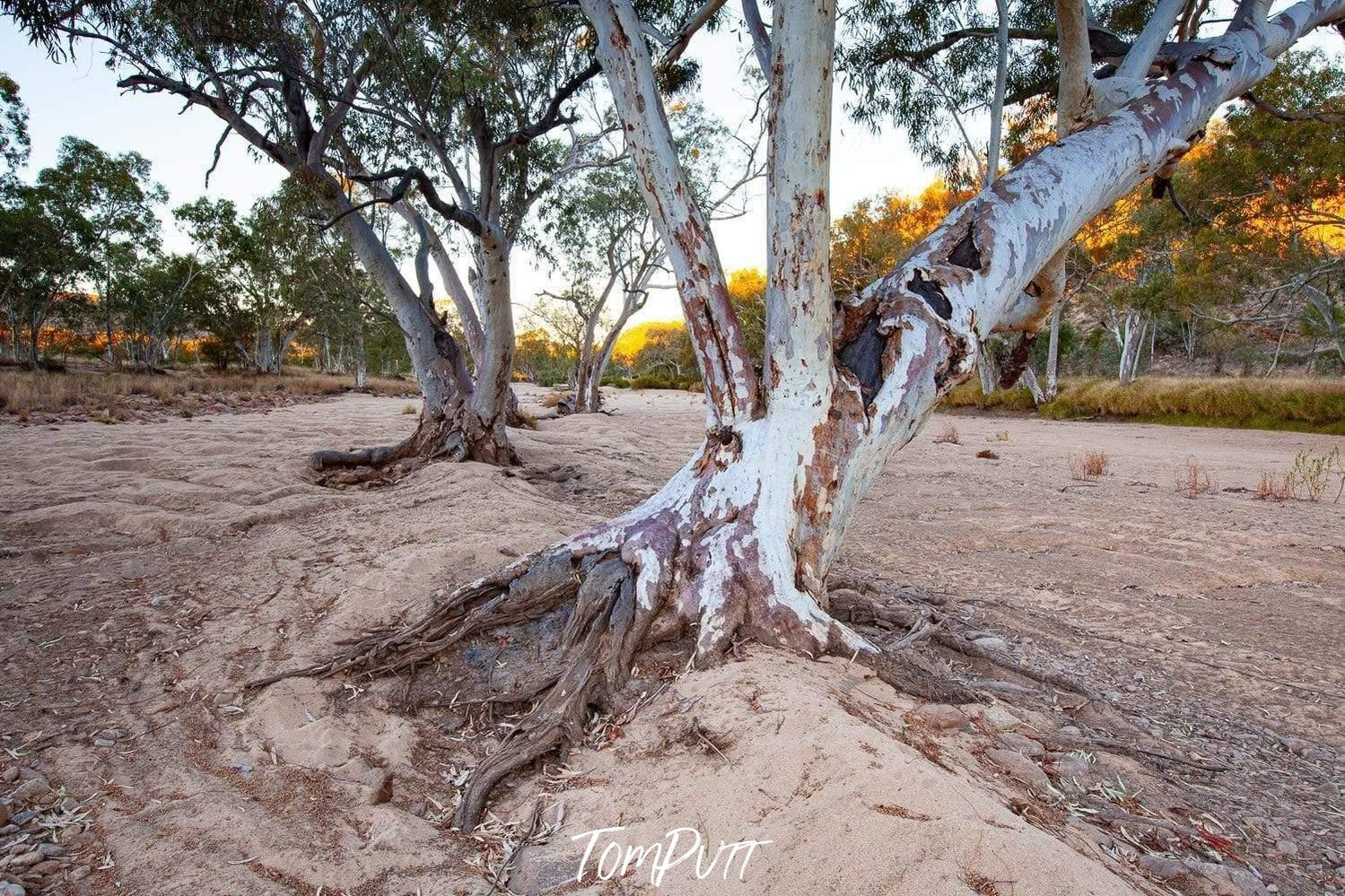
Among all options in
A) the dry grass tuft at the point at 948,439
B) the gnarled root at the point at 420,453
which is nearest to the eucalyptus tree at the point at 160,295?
the gnarled root at the point at 420,453

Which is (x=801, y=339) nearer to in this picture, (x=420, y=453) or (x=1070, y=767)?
(x=1070, y=767)

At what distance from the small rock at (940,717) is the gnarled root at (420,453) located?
496 centimetres

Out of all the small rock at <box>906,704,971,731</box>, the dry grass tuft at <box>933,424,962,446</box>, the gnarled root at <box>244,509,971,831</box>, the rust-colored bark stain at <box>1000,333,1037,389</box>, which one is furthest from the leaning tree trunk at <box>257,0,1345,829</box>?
the dry grass tuft at <box>933,424,962,446</box>

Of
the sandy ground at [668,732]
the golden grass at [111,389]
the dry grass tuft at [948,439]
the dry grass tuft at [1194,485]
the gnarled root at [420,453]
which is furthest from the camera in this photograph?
the golden grass at [111,389]

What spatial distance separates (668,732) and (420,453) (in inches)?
200

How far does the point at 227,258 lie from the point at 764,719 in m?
29.8

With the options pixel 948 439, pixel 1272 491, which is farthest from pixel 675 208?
pixel 948 439

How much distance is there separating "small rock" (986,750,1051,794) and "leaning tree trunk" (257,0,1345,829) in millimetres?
293

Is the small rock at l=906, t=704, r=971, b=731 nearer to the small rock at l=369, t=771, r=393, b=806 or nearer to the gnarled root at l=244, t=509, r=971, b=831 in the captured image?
the gnarled root at l=244, t=509, r=971, b=831

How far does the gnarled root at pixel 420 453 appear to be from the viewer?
589 cm

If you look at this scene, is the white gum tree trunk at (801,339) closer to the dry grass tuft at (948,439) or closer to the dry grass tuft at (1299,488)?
the dry grass tuft at (1299,488)

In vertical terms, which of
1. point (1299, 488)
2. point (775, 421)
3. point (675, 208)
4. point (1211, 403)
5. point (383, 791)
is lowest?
point (383, 791)

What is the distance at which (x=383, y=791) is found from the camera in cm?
187

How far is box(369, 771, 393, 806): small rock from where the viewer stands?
1.83 metres
